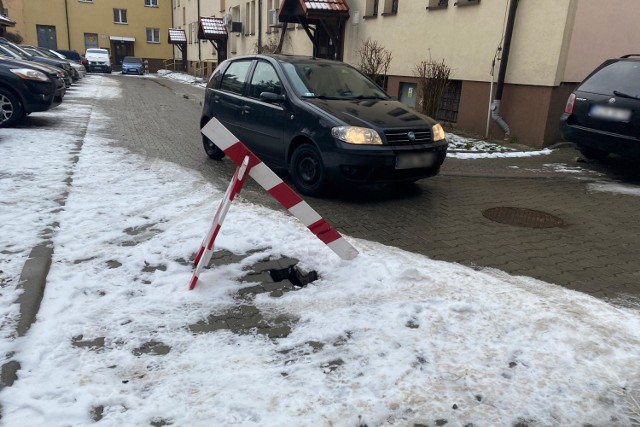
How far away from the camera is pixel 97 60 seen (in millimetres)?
42094

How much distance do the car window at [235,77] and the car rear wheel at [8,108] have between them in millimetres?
4793

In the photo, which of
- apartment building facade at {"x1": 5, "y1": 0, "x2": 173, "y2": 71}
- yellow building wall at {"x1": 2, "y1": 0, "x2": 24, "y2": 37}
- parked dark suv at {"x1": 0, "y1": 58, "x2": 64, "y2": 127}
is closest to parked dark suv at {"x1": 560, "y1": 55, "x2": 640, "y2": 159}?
parked dark suv at {"x1": 0, "y1": 58, "x2": 64, "y2": 127}

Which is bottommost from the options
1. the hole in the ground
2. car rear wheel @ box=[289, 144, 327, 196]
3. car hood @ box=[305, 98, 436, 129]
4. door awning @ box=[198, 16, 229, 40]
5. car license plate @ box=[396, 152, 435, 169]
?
the hole in the ground

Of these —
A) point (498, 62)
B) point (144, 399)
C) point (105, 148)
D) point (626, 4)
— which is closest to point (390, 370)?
point (144, 399)

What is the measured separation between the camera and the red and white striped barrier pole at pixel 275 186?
3.54m

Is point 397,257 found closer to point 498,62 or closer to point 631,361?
point 631,361

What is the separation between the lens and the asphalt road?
177 inches

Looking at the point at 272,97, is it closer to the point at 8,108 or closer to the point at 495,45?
the point at 8,108

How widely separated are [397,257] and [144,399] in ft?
8.27

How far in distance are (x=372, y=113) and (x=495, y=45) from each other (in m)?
6.62

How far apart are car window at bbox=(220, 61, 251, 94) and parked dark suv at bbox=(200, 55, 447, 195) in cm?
2

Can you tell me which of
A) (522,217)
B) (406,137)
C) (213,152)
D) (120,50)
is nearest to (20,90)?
(213,152)

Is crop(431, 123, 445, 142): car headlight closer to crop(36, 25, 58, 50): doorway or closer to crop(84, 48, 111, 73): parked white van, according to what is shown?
crop(84, 48, 111, 73): parked white van

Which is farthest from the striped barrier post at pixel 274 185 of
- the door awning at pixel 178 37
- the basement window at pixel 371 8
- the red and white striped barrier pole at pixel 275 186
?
the door awning at pixel 178 37
